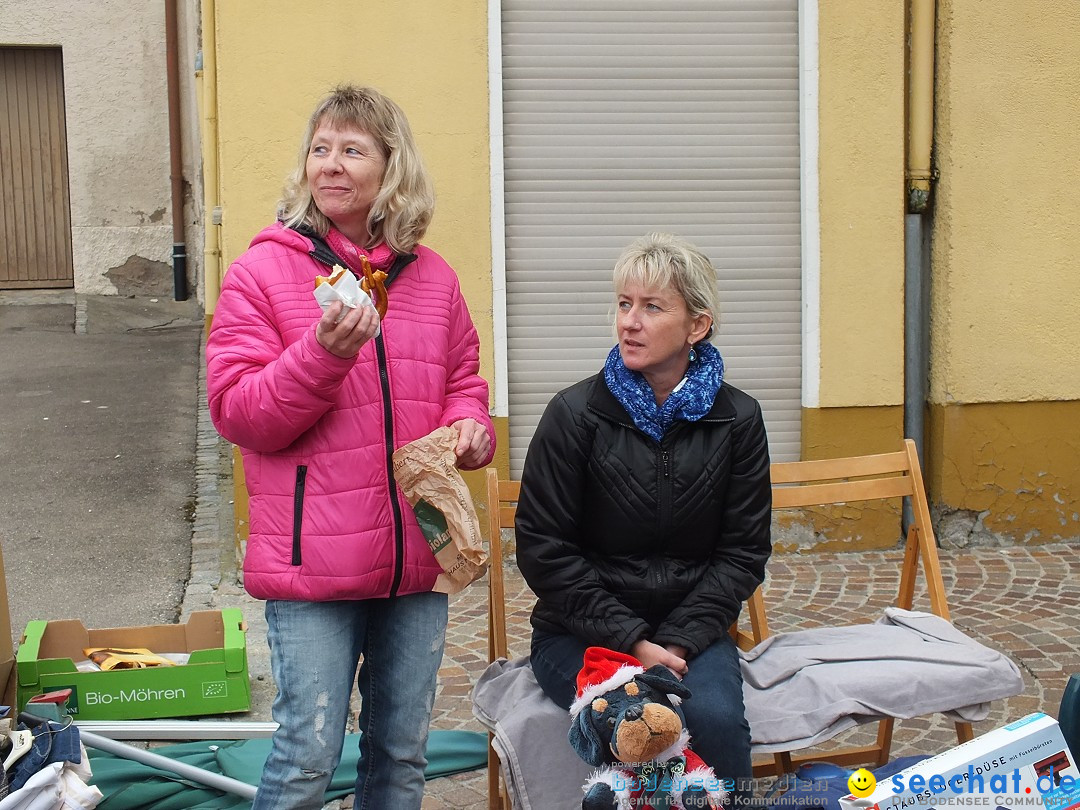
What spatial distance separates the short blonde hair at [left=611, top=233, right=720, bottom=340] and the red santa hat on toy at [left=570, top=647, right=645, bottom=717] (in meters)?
0.87

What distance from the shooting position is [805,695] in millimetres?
2980

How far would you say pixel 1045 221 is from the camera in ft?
20.1

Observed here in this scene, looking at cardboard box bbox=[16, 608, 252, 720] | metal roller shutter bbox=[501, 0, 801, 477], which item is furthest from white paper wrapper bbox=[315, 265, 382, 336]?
metal roller shutter bbox=[501, 0, 801, 477]

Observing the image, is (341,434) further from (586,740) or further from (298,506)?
(586,740)

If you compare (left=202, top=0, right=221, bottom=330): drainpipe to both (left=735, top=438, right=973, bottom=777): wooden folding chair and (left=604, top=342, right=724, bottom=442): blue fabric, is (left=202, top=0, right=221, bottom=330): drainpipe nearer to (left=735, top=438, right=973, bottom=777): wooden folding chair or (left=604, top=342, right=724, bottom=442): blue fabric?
(left=604, top=342, right=724, bottom=442): blue fabric

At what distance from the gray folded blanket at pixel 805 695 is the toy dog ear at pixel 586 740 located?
0.24m

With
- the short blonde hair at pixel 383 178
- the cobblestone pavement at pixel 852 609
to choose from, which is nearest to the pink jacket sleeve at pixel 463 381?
the short blonde hair at pixel 383 178

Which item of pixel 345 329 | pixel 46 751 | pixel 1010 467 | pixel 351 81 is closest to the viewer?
pixel 345 329

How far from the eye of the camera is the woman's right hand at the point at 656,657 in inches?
113

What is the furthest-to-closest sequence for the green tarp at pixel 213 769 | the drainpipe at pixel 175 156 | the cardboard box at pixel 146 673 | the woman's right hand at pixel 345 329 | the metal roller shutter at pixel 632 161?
1. the drainpipe at pixel 175 156
2. the metal roller shutter at pixel 632 161
3. the cardboard box at pixel 146 673
4. the green tarp at pixel 213 769
5. the woman's right hand at pixel 345 329

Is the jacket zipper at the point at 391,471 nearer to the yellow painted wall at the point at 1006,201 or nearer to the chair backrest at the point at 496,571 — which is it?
the chair backrest at the point at 496,571

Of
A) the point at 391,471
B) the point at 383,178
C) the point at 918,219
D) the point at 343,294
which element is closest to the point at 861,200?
the point at 918,219

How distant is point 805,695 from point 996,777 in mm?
554

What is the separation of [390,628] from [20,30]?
1038 cm
